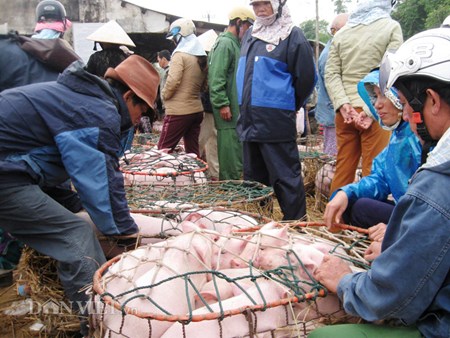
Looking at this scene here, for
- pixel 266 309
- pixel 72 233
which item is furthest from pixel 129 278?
pixel 72 233

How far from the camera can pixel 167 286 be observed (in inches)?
75.4

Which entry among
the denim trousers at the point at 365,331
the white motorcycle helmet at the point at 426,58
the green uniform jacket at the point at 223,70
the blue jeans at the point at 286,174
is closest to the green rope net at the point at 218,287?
the denim trousers at the point at 365,331

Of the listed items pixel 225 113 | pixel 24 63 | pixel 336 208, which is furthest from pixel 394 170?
pixel 225 113

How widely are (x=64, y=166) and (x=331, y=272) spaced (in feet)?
5.36

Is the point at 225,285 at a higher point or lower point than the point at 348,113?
lower

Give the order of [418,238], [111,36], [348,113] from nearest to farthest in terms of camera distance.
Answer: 1. [418,238]
2. [348,113]
3. [111,36]

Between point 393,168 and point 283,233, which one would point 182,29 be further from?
point 283,233

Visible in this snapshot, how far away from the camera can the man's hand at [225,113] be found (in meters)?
5.89

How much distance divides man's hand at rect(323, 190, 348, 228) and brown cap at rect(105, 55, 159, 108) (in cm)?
126

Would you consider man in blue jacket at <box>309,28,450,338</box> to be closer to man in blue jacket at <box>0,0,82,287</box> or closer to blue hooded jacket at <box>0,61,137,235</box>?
blue hooded jacket at <box>0,61,137,235</box>

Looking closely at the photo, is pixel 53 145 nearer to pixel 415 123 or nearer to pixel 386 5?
pixel 415 123

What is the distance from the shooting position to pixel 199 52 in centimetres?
641

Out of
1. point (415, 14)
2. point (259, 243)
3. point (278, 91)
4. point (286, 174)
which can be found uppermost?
point (415, 14)

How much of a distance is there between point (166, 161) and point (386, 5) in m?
2.55
